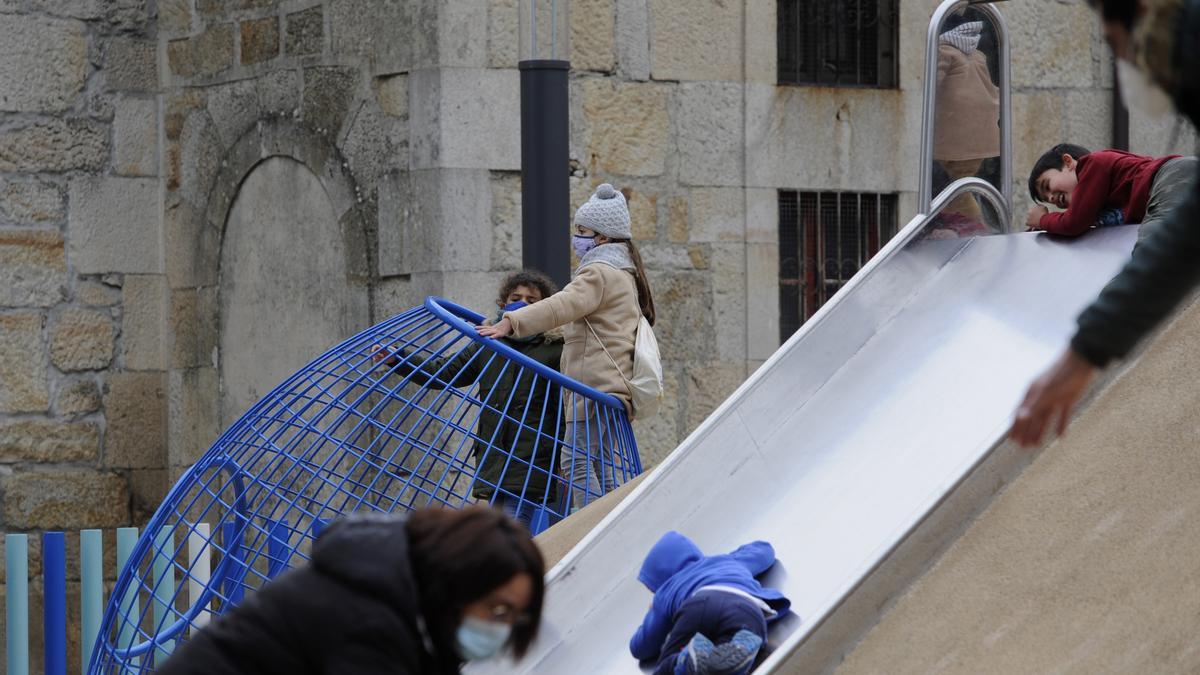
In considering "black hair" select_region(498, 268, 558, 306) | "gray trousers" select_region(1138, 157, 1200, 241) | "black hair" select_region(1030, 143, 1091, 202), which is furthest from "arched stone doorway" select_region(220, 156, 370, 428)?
"gray trousers" select_region(1138, 157, 1200, 241)

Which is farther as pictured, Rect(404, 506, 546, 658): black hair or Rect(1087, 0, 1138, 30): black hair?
Rect(404, 506, 546, 658): black hair

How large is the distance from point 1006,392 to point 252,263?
404 cm

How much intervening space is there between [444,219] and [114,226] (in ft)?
6.55

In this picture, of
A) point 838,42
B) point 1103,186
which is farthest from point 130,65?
point 1103,186

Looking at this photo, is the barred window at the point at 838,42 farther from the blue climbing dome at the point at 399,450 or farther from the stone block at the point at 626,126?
the blue climbing dome at the point at 399,450

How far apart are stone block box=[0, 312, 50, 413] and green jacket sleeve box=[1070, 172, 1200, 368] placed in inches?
262

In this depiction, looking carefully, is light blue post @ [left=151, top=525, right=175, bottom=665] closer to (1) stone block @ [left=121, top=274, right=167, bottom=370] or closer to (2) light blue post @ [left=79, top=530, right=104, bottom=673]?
(2) light blue post @ [left=79, top=530, right=104, bottom=673]

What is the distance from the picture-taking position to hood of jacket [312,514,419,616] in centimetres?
228

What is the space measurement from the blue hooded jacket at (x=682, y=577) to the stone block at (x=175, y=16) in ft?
15.1

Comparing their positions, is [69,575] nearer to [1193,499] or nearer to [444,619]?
[1193,499]

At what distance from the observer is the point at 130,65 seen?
27.6 ft

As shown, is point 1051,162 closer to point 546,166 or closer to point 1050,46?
point 546,166

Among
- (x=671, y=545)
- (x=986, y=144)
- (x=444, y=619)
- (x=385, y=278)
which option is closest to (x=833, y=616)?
(x=671, y=545)

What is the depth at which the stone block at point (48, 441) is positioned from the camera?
8133 mm
